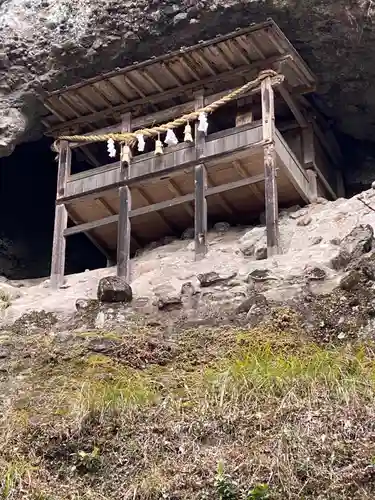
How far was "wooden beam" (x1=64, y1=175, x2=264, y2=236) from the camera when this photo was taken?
1543 cm

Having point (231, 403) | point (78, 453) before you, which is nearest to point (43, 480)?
point (78, 453)

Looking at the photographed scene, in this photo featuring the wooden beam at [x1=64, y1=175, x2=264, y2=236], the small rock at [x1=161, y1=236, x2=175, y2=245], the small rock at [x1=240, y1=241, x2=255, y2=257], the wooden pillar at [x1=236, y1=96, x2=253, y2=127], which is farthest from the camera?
the small rock at [x1=161, y1=236, x2=175, y2=245]

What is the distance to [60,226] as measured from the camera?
1659cm

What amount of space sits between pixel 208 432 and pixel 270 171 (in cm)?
697

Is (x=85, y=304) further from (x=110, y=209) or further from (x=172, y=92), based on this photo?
(x=172, y=92)

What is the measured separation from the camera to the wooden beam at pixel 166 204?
15430 millimetres

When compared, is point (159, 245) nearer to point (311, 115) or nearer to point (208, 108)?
point (208, 108)

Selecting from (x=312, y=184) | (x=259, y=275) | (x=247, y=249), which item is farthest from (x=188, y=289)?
(x=312, y=184)

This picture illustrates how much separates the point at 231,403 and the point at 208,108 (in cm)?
790

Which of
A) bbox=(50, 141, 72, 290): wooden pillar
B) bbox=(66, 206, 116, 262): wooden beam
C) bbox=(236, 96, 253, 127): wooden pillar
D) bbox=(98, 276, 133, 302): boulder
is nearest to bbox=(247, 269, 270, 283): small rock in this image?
bbox=(98, 276, 133, 302): boulder

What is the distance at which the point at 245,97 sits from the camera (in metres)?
16.5

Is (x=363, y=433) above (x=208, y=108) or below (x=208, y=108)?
below

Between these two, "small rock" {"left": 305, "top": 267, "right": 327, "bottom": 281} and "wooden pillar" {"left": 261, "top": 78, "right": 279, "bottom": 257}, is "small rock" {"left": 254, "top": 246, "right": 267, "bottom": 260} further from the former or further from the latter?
"small rock" {"left": 305, "top": 267, "right": 327, "bottom": 281}

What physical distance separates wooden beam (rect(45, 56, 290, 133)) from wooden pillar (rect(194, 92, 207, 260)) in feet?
2.72
